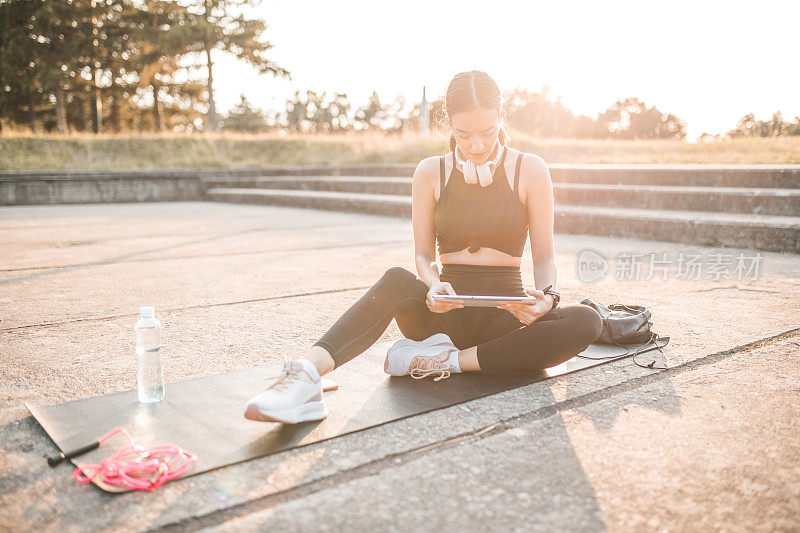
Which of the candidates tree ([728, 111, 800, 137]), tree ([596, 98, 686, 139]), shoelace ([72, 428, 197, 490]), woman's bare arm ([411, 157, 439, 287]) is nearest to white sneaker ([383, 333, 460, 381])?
woman's bare arm ([411, 157, 439, 287])

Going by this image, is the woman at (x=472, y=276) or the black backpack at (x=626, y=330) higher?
the woman at (x=472, y=276)

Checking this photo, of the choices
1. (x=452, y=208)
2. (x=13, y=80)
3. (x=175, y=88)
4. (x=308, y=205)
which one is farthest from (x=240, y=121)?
(x=452, y=208)

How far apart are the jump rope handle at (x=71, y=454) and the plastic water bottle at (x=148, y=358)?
401mm

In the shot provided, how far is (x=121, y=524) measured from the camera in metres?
1.49

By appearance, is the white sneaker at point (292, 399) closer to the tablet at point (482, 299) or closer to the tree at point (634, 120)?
the tablet at point (482, 299)

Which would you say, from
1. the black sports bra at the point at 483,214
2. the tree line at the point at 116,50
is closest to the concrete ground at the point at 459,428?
the black sports bra at the point at 483,214

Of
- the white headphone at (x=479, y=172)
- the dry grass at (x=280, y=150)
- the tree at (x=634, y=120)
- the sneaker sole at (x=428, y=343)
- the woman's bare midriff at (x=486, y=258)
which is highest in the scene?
the tree at (x=634, y=120)

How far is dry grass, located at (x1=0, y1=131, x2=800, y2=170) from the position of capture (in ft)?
Answer: 37.8

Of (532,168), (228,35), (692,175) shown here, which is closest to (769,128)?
(692,175)

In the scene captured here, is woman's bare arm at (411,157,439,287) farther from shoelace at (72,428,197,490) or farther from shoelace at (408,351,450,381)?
shoelace at (72,428,197,490)

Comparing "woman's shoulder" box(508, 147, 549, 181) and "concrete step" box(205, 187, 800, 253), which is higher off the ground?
"woman's shoulder" box(508, 147, 549, 181)

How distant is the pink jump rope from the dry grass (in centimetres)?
1013

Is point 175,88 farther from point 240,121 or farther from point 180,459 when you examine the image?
point 180,459

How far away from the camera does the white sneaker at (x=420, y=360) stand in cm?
254
